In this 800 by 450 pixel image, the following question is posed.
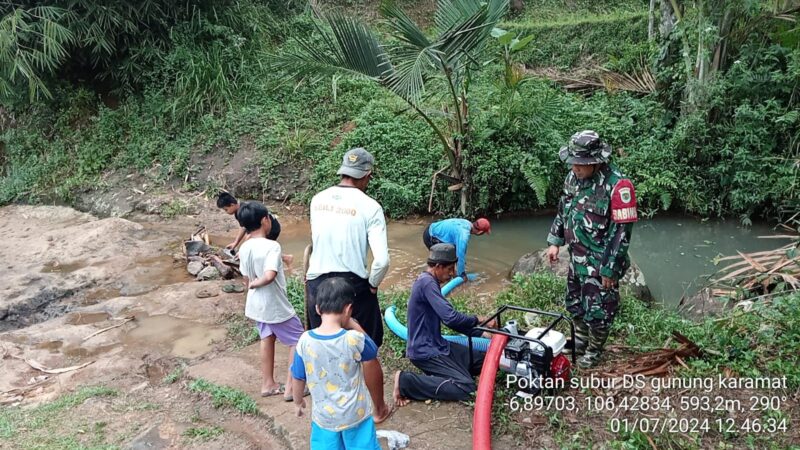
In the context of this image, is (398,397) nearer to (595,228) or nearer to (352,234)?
(352,234)

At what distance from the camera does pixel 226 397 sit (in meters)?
4.04

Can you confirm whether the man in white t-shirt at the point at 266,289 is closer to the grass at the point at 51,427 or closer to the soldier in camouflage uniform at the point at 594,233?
the grass at the point at 51,427

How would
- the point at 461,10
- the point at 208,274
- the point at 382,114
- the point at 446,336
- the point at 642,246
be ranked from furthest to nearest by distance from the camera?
the point at 382,114 < the point at 642,246 < the point at 461,10 < the point at 208,274 < the point at 446,336

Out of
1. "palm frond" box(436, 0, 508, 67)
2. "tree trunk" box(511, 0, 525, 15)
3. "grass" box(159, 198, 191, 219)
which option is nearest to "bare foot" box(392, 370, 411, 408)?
"palm frond" box(436, 0, 508, 67)

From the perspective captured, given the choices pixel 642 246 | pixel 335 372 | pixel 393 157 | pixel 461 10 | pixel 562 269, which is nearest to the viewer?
pixel 335 372

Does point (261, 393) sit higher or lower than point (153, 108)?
lower

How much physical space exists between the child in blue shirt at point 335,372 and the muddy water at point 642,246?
11.9 ft

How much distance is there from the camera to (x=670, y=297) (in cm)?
626

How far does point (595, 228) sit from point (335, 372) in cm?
204

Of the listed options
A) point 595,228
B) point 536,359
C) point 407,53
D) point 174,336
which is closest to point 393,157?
point 407,53

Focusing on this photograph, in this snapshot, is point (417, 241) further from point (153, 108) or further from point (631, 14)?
point (631, 14)

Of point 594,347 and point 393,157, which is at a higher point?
point 393,157

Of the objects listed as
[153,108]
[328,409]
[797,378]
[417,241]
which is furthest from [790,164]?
[153,108]

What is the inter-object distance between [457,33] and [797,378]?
4322 millimetres
